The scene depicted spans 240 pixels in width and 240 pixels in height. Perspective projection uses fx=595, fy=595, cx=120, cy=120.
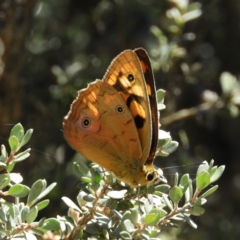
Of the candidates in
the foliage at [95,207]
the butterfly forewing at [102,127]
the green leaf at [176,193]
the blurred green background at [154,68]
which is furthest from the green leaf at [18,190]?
the blurred green background at [154,68]

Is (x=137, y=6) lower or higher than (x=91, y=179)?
higher

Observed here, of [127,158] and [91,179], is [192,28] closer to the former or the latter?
[127,158]

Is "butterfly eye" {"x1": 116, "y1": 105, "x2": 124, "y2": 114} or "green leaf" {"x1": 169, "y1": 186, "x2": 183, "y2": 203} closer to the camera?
"green leaf" {"x1": 169, "y1": 186, "x2": 183, "y2": 203}

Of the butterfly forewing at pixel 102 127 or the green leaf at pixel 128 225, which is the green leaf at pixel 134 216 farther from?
the butterfly forewing at pixel 102 127

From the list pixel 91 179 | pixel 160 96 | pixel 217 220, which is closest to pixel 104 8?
pixel 217 220

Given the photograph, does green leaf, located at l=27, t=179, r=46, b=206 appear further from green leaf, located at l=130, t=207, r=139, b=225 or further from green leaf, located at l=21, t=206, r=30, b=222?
green leaf, located at l=130, t=207, r=139, b=225

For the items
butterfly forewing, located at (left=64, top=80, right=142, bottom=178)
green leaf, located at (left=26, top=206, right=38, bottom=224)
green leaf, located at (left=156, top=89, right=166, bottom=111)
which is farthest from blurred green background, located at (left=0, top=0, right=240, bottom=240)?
green leaf, located at (left=26, top=206, right=38, bottom=224)
